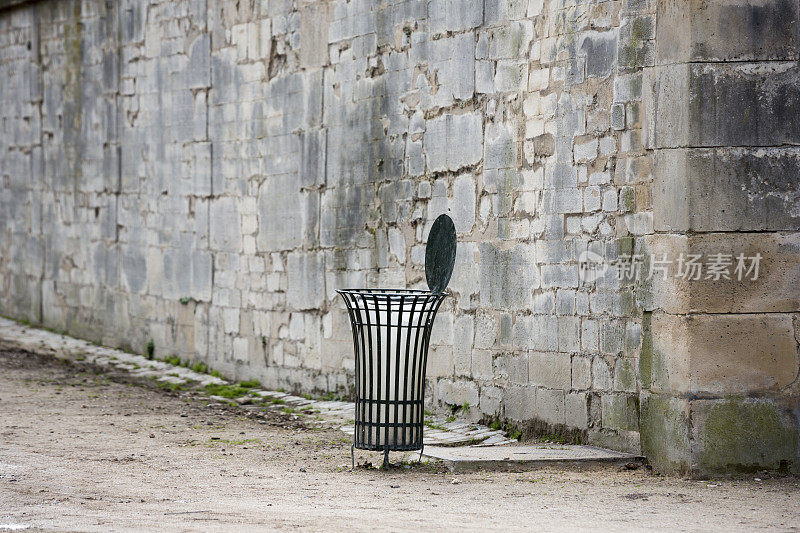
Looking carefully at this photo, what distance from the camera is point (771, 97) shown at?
6305 millimetres

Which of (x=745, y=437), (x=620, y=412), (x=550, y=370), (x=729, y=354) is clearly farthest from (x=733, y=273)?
(x=550, y=370)

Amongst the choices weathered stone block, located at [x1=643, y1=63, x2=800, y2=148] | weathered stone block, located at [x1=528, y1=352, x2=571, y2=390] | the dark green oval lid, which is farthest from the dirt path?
weathered stone block, located at [x1=643, y1=63, x2=800, y2=148]

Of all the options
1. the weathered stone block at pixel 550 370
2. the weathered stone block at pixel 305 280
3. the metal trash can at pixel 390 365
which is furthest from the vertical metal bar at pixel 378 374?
the weathered stone block at pixel 305 280

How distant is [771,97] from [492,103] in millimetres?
2054

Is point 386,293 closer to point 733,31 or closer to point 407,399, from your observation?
point 407,399

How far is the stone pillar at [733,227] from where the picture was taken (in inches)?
247

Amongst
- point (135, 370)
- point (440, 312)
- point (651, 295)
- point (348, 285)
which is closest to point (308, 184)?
point (348, 285)

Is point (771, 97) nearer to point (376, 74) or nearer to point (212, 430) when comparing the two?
point (376, 74)

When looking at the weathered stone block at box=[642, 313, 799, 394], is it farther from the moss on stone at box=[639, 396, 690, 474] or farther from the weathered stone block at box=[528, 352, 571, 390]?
the weathered stone block at box=[528, 352, 571, 390]

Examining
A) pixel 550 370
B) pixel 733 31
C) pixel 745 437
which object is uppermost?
pixel 733 31

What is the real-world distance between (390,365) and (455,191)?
1982 mm

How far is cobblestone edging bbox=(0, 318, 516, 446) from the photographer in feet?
25.0

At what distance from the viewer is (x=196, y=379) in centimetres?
1065

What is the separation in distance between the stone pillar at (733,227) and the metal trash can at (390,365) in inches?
51.5
